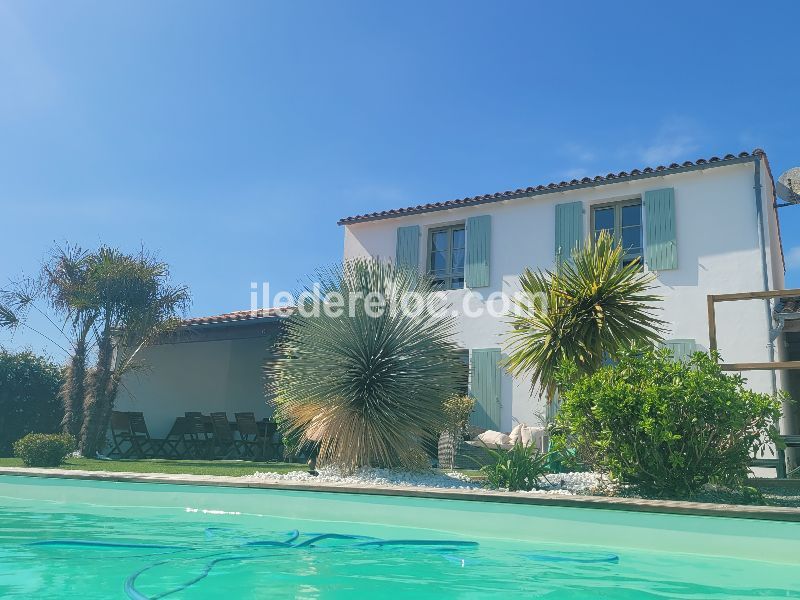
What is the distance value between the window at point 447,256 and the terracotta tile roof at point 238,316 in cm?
330

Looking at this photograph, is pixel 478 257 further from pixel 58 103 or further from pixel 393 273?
pixel 58 103

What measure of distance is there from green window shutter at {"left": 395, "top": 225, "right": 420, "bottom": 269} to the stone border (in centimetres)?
803

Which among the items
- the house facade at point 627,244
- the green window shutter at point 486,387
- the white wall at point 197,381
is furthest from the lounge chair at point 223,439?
the green window shutter at point 486,387

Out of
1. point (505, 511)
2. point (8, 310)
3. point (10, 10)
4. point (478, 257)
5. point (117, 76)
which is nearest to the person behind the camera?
point (505, 511)

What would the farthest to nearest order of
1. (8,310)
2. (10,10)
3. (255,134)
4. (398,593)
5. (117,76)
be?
(8,310), (255,134), (117,76), (10,10), (398,593)

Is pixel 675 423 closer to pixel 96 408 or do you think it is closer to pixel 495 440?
pixel 495 440

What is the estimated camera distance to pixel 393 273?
891 centimetres

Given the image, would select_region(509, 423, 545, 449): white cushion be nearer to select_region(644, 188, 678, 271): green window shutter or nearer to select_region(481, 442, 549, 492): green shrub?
select_region(481, 442, 549, 492): green shrub

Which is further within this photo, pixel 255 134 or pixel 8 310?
pixel 8 310

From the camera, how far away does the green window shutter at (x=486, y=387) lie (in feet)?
41.8

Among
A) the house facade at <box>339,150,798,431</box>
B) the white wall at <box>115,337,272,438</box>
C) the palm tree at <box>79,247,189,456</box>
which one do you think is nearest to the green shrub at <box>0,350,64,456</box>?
the white wall at <box>115,337,272,438</box>

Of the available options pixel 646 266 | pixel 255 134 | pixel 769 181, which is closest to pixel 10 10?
pixel 255 134

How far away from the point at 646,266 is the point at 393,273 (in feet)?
18.1

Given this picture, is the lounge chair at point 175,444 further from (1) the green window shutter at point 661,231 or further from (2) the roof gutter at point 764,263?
(2) the roof gutter at point 764,263
